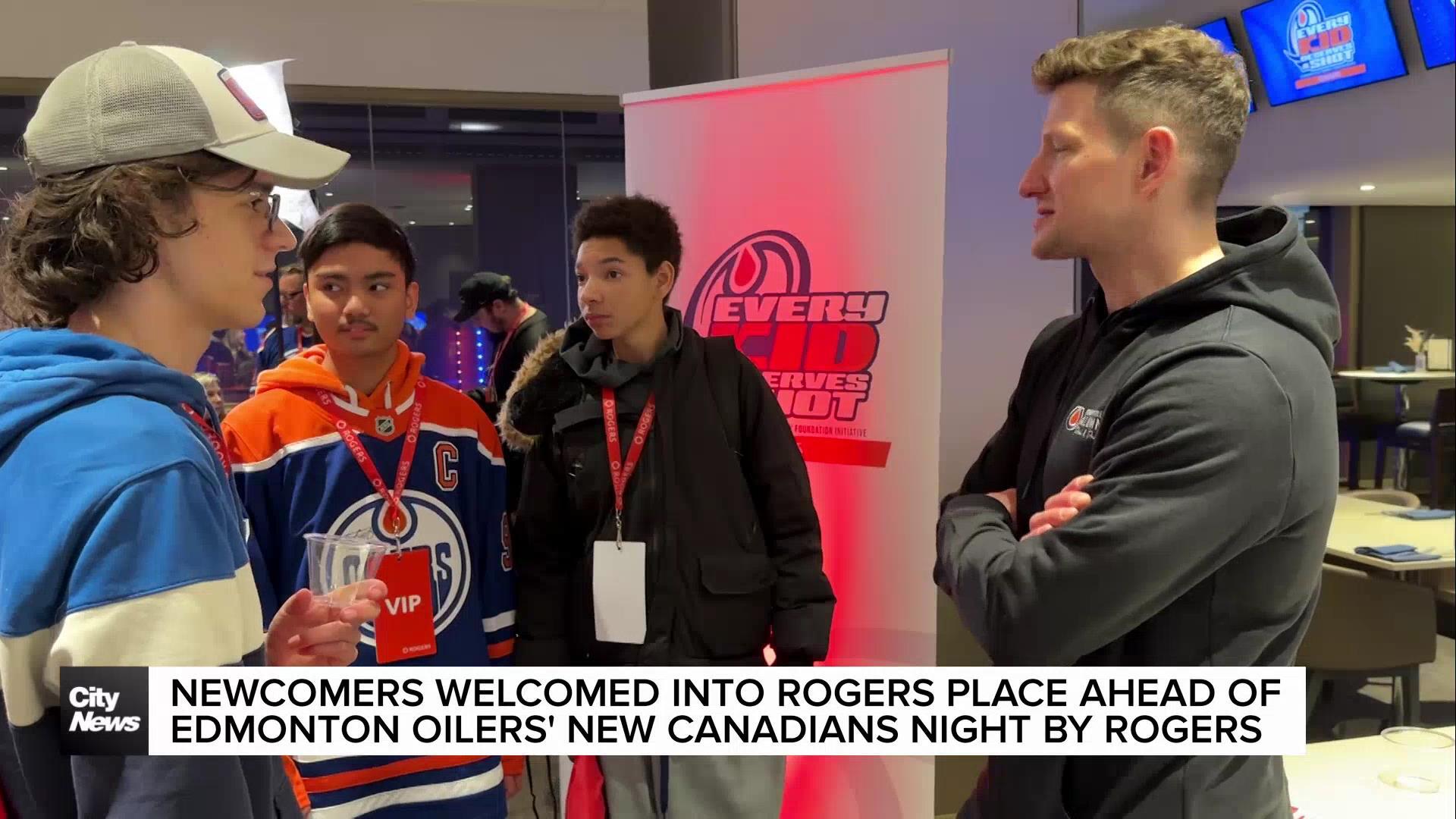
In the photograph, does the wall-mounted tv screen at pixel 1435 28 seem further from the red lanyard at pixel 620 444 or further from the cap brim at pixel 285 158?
the cap brim at pixel 285 158

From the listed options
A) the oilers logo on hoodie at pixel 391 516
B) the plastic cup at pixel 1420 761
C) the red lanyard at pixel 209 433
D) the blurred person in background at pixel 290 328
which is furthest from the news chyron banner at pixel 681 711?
the blurred person in background at pixel 290 328

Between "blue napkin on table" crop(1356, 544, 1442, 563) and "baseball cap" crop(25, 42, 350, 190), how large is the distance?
389 cm

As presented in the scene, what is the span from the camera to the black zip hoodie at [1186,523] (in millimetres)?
1045

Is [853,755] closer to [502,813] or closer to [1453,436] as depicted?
[502,813]

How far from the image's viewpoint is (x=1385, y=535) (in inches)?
147

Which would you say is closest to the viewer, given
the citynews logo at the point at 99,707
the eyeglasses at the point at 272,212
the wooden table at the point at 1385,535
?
the citynews logo at the point at 99,707

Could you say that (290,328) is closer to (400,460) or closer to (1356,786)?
(400,460)

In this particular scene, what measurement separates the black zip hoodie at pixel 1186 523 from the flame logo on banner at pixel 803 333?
1.04 metres

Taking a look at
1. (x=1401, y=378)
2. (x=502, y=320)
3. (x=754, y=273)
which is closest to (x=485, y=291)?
(x=502, y=320)

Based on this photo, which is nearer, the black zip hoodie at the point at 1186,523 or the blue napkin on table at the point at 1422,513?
the black zip hoodie at the point at 1186,523

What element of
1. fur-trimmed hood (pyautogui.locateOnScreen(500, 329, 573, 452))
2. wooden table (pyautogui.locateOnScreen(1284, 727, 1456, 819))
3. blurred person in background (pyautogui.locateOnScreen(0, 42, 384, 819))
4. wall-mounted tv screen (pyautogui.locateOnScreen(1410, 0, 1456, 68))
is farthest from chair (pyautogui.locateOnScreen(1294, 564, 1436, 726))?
wall-mounted tv screen (pyautogui.locateOnScreen(1410, 0, 1456, 68))

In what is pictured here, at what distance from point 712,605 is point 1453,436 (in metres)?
3.76

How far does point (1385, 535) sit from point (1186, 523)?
11.4 feet

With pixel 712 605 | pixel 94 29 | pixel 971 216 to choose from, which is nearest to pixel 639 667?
pixel 712 605
